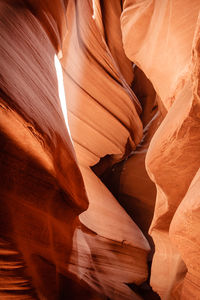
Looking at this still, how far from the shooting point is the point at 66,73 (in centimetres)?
416

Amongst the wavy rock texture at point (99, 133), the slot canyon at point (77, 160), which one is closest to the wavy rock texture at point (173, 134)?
the slot canyon at point (77, 160)

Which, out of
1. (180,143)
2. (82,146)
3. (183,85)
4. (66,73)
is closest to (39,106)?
(180,143)

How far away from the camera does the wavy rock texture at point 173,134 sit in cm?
185

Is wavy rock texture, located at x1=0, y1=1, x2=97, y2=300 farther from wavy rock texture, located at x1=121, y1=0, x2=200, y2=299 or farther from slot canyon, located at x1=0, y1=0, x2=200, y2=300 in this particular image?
wavy rock texture, located at x1=121, y1=0, x2=200, y2=299

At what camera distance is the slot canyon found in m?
1.77

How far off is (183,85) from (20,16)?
1.85 metres

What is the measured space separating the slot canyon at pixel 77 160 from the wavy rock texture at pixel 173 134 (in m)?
0.01

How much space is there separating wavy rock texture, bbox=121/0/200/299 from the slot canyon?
0.04 ft

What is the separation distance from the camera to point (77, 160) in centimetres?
274

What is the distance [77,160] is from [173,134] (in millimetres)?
1227

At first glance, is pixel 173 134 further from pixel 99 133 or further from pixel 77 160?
pixel 99 133

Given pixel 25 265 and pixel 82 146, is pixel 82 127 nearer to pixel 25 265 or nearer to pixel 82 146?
pixel 82 146

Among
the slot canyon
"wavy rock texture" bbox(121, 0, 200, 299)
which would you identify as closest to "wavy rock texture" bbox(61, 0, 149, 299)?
the slot canyon

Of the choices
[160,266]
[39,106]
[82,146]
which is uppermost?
[39,106]
